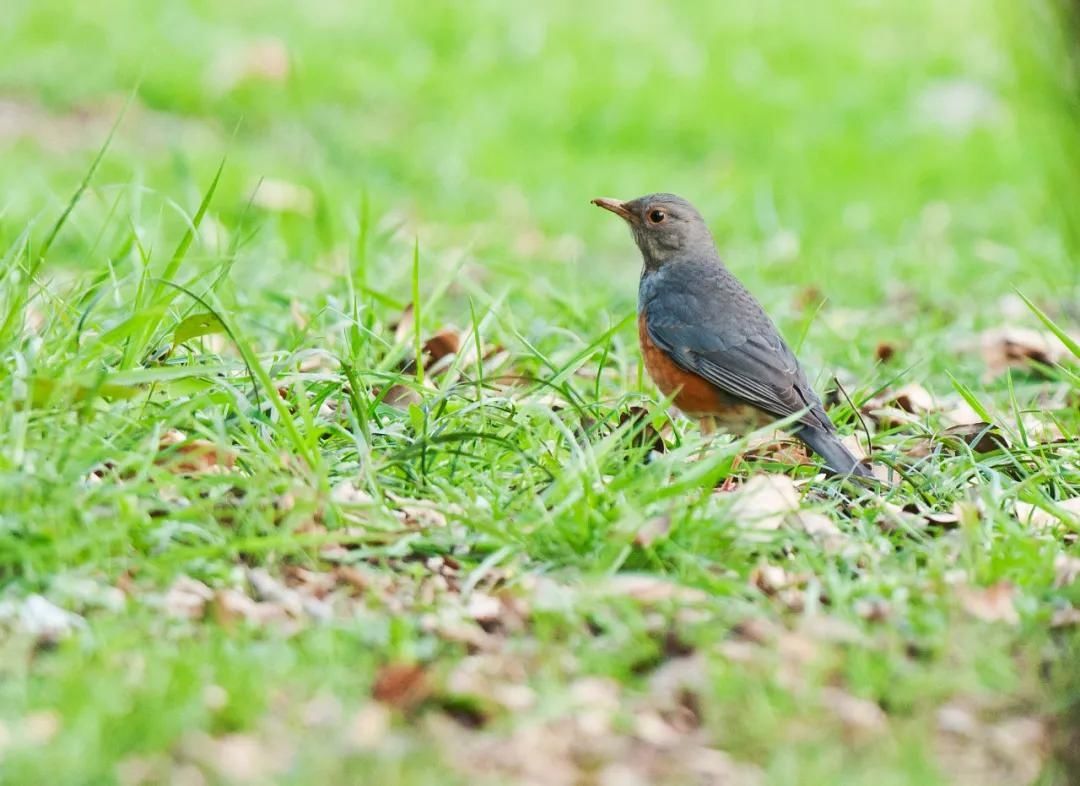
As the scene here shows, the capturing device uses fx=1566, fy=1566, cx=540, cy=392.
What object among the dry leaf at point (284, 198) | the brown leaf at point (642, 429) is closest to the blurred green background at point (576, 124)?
the dry leaf at point (284, 198)

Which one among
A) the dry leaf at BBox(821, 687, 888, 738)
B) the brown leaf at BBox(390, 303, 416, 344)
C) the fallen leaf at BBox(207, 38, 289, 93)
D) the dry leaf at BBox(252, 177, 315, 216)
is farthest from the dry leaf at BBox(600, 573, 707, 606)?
the fallen leaf at BBox(207, 38, 289, 93)

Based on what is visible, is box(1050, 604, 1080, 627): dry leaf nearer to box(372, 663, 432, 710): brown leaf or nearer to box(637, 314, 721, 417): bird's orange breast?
box(372, 663, 432, 710): brown leaf

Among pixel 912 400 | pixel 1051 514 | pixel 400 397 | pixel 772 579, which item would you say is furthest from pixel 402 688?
pixel 912 400

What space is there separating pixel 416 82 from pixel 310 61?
0.79m

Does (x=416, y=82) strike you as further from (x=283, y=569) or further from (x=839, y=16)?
(x=283, y=569)

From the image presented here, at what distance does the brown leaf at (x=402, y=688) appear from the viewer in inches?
118

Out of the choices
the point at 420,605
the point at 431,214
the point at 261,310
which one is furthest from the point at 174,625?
the point at 431,214

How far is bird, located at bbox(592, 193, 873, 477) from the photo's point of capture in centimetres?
501

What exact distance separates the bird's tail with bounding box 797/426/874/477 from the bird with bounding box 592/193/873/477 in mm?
18

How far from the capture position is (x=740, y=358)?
5176 mm

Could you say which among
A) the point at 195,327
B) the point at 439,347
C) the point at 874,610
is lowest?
the point at 439,347

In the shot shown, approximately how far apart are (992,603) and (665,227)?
2.82 metres

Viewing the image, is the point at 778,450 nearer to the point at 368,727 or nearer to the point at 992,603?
the point at 992,603

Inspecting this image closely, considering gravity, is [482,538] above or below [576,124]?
above
